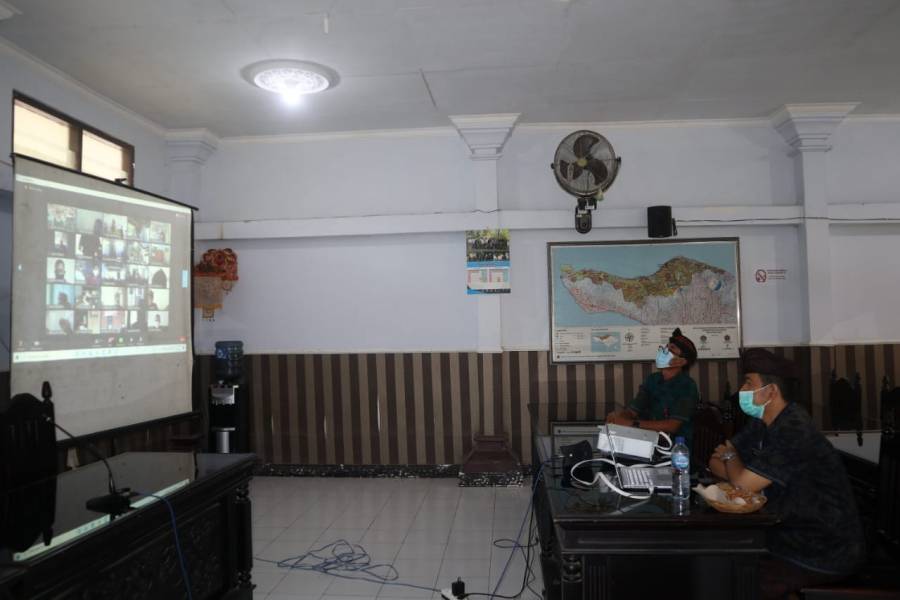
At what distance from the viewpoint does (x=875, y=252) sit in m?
5.18

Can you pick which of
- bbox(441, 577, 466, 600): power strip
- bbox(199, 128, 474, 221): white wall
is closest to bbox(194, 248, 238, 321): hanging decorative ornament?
bbox(199, 128, 474, 221): white wall

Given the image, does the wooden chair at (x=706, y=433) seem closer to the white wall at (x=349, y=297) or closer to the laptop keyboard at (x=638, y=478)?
the laptop keyboard at (x=638, y=478)

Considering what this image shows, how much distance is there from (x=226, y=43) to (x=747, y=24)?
3199 mm

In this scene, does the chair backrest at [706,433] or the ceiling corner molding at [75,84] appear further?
the ceiling corner molding at [75,84]

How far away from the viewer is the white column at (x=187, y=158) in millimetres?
5254

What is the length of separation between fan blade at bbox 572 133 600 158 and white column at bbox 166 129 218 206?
10.9 ft

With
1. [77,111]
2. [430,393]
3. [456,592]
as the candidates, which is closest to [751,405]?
[456,592]

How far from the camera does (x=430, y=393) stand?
5250 millimetres

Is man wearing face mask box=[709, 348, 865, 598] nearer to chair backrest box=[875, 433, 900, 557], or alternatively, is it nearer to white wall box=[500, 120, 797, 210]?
chair backrest box=[875, 433, 900, 557]

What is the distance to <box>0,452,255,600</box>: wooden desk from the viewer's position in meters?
1.68

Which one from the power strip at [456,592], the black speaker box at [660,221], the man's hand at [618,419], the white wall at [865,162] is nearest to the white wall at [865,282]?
the white wall at [865,162]

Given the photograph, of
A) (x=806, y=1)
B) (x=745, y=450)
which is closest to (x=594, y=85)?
(x=806, y=1)

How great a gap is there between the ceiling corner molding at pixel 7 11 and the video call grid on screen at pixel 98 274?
102 cm

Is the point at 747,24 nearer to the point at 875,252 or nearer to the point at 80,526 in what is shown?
the point at 875,252
